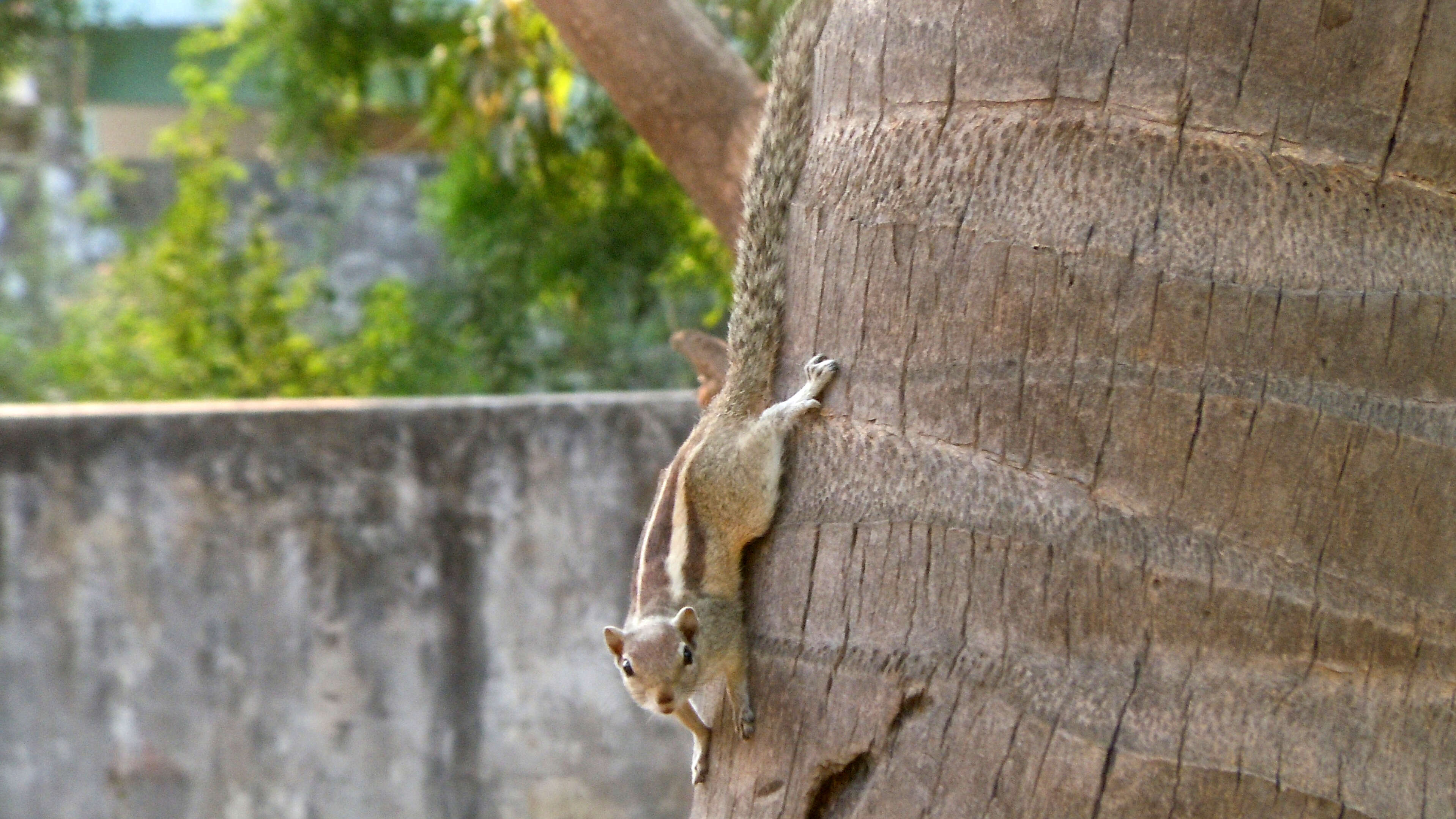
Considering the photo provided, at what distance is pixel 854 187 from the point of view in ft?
6.16

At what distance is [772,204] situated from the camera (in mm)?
2195

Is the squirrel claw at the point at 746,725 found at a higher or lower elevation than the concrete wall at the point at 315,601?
higher

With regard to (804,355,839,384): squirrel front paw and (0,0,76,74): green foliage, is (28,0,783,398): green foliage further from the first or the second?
(804,355,839,384): squirrel front paw

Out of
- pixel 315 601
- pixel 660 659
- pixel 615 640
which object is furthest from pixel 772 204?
pixel 315 601

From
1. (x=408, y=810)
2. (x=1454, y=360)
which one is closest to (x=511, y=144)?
(x=408, y=810)

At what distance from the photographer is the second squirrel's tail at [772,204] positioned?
2.15m

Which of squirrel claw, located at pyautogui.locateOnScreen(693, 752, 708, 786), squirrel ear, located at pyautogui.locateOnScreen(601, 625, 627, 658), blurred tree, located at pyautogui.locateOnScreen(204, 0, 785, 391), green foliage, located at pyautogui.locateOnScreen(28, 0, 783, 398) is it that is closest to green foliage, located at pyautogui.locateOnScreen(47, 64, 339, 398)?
green foliage, located at pyautogui.locateOnScreen(28, 0, 783, 398)

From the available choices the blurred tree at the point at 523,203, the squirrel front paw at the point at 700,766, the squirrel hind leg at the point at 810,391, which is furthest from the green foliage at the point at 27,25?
the squirrel hind leg at the point at 810,391

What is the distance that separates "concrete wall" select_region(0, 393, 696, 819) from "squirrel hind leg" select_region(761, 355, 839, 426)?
3.28m

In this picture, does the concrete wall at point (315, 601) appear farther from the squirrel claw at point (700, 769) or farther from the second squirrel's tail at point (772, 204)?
the second squirrel's tail at point (772, 204)

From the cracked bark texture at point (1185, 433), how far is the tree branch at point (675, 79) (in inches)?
71.2

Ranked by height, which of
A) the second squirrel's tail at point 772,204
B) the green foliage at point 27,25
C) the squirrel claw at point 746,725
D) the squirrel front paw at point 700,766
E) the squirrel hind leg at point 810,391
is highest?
the green foliage at point 27,25

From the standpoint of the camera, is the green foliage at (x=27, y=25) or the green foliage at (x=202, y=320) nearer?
the green foliage at (x=202, y=320)

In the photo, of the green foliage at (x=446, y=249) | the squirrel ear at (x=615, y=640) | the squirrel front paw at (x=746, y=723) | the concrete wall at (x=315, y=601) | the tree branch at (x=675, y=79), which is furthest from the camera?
the green foliage at (x=446, y=249)
